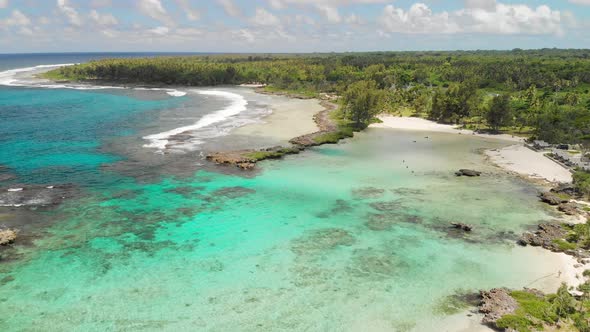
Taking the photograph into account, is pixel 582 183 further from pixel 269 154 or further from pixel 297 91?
pixel 297 91

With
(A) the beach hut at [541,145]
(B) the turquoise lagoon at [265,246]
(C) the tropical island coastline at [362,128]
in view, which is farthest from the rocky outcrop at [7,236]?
(A) the beach hut at [541,145]

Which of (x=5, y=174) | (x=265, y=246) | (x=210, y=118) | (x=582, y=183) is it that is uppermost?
(x=210, y=118)

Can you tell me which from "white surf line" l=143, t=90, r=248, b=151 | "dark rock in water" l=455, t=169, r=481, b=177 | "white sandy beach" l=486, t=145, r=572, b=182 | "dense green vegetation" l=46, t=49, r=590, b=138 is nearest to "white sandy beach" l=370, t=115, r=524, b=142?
"dense green vegetation" l=46, t=49, r=590, b=138

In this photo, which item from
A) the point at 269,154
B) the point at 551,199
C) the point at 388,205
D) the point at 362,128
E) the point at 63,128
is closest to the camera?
the point at 388,205

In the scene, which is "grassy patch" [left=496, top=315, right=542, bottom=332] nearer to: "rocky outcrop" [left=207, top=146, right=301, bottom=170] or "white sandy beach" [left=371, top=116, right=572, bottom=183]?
"white sandy beach" [left=371, top=116, right=572, bottom=183]

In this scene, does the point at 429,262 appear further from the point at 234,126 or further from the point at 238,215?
the point at 234,126

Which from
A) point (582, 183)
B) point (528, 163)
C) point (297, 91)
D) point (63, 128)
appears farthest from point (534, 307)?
point (297, 91)

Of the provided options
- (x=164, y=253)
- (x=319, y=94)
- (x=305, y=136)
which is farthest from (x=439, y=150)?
(x=319, y=94)
